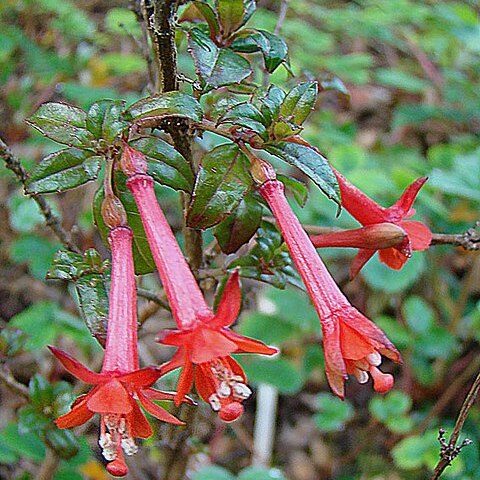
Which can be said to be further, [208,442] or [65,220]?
[65,220]

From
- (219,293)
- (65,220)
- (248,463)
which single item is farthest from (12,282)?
(219,293)

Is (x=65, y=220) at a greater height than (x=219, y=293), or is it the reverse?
(x=219, y=293)

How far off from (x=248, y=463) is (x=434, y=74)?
5.62 ft

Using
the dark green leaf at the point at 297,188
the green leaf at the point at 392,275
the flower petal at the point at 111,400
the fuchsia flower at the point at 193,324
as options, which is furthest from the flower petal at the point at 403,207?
the green leaf at the point at 392,275

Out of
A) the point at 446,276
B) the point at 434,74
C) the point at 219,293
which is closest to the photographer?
the point at 219,293

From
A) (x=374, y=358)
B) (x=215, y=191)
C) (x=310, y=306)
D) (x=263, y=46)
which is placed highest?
(x=263, y=46)

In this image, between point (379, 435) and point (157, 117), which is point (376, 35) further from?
point (157, 117)

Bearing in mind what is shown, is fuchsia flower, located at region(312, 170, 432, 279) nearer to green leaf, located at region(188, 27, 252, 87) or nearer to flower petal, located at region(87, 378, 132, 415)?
green leaf, located at region(188, 27, 252, 87)

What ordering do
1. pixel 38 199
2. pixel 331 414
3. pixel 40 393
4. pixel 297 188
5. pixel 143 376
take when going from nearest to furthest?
pixel 143 376 < pixel 297 188 < pixel 38 199 < pixel 40 393 < pixel 331 414

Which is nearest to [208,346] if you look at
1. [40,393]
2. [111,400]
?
[111,400]

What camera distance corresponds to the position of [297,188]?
891 mm

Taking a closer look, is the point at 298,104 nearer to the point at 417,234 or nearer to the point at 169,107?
the point at 169,107

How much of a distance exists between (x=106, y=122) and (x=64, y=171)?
3.2 inches

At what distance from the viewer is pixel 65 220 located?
2332 millimetres
